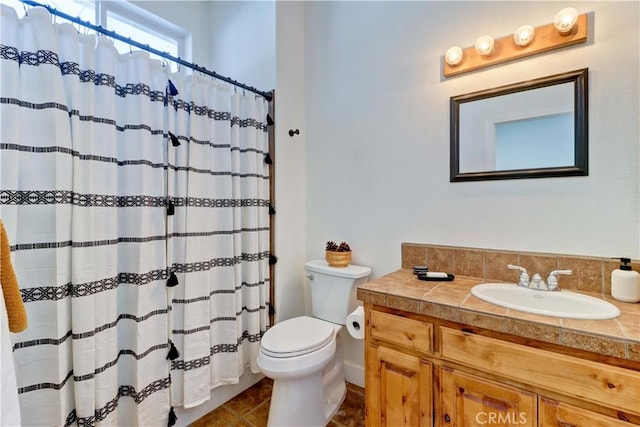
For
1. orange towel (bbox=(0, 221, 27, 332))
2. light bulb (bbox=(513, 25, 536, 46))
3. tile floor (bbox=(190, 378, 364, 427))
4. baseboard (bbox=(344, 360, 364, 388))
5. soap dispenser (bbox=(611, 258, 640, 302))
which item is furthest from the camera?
baseboard (bbox=(344, 360, 364, 388))

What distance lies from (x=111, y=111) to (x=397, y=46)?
1.60 metres

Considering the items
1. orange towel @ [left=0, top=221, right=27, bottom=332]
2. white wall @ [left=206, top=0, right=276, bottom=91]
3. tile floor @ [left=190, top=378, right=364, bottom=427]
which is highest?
white wall @ [left=206, top=0, right=276, bottom=91]

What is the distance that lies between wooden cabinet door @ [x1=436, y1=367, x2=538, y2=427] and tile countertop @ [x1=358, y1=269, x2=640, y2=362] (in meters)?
0.20

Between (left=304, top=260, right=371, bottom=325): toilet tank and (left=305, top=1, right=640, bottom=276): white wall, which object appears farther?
(left=304, top=260, right=371, bottom=325): toilet tank

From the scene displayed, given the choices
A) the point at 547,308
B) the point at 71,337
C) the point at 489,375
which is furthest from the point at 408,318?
the point at 71,337

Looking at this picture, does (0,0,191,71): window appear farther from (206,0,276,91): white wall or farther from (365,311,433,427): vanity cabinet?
(365,311,433,427): vanity cabinet

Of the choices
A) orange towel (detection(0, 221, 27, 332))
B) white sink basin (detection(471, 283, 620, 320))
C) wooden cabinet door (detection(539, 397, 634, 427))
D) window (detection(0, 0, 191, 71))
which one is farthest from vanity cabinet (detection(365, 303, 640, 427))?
window (detection(0, 0, 191, 71))

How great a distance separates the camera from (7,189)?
39.4 inches

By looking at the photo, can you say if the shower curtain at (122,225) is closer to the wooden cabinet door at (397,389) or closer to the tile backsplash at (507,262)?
the wooden cabinet door at (397,389)

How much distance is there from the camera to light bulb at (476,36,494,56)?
4.57 ft

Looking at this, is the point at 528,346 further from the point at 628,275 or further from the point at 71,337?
the point at 71,337

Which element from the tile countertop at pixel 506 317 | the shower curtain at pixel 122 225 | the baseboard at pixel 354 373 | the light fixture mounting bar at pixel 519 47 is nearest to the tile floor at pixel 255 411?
the baseboard at pixel 354 373

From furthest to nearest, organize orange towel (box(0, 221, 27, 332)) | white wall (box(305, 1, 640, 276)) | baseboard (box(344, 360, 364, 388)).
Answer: baseboard (box(344, 360, 364, 388)) → white wall (box(305, 1, 640, 276)) → orange towel (box(0, 221, 27, 332))

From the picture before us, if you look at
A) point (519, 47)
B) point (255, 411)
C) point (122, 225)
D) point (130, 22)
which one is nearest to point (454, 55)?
point (519, 47)
